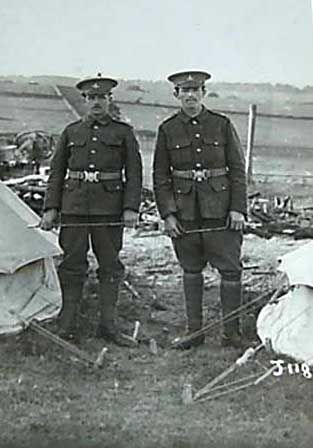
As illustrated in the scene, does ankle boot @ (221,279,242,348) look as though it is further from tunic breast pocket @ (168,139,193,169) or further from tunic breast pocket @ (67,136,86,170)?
Result: tunic breast pocket @ (67,136,86,170)

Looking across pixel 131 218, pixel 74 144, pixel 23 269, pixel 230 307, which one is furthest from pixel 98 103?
pixel 230 307

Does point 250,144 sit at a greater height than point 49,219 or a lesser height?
greater

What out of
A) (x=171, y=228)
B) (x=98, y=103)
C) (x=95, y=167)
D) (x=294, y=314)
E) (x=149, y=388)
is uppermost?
(x=98, y=103)

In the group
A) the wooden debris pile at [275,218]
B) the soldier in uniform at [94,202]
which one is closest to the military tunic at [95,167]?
the soldier in uniform at [94,202]

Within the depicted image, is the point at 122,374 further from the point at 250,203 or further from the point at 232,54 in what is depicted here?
the point at 232,54

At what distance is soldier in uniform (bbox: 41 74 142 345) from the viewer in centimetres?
177

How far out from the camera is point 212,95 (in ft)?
5.74

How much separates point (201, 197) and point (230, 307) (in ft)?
0.65

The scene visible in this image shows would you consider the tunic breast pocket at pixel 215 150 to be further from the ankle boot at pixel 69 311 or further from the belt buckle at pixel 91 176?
the ankle boot at pixel 69 311

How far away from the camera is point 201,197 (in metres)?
1.77

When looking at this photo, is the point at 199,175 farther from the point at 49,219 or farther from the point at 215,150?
the point at 49,219

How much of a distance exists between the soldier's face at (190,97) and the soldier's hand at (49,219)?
29cm

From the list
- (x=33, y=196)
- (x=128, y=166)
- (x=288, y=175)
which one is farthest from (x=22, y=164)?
(x=288, y=175)

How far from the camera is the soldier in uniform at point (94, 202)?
5.80ft
